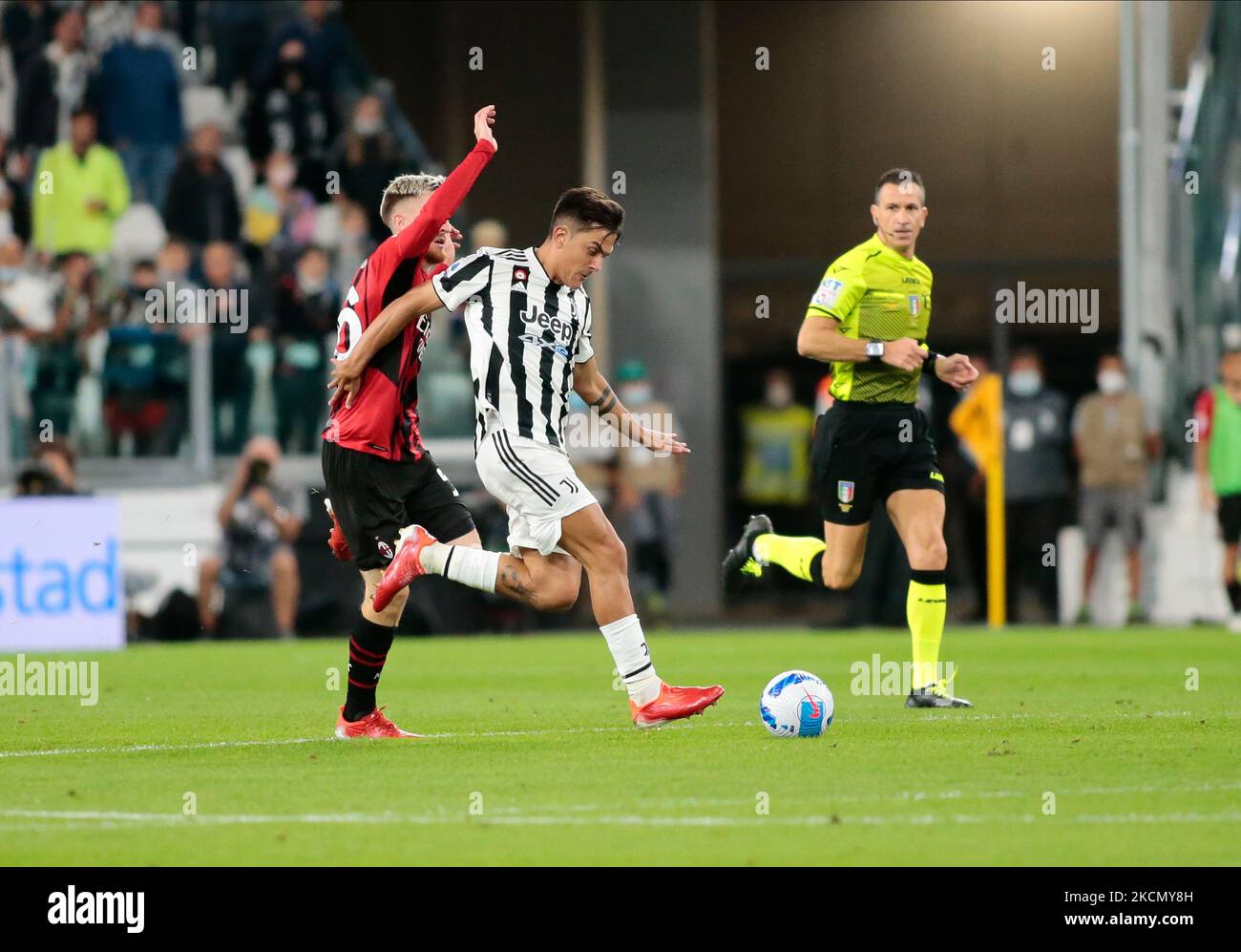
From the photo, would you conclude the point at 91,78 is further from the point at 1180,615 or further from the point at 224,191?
the point at 1180,615

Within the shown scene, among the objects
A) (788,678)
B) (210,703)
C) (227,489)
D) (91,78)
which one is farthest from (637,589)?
(788,678)

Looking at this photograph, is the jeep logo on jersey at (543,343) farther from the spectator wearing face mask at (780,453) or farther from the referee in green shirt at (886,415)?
the spectator wearing face mask at (780,453)

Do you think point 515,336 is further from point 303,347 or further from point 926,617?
point 303,347

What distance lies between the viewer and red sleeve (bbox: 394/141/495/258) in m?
8.50

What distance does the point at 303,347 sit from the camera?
1811cm

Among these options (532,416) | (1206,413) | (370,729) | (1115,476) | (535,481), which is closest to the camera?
(535,481)

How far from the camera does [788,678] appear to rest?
8898 mm

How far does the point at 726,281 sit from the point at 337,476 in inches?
610

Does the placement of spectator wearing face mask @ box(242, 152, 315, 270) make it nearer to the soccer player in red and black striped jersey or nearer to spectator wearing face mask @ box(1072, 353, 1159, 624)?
spectator wearing face mask @ box(1072, 353, 1159, 624)

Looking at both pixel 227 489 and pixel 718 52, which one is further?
pixel 718 52

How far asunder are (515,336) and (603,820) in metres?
2.56

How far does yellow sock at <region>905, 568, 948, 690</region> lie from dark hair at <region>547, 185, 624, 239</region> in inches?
95.9

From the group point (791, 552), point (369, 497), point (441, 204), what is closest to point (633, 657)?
point (369, 497)

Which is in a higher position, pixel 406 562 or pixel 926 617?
pixel 406 562
